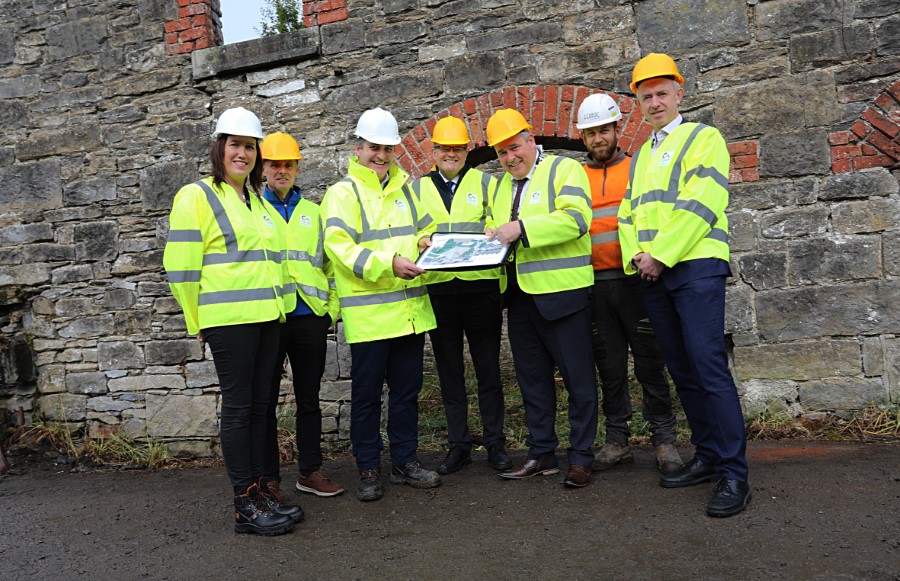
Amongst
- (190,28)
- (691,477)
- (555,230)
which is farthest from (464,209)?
(190,28)

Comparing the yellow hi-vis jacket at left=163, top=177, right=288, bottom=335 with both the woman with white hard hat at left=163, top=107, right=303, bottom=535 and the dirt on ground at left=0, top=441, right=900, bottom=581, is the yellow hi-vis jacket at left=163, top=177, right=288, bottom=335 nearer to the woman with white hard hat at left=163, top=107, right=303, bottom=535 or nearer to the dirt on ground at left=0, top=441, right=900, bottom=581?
the woman with white hard hat at left=163, top=107, right=303, bottom=535

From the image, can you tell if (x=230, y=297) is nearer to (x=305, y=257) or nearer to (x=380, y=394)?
(x=305, y=257)

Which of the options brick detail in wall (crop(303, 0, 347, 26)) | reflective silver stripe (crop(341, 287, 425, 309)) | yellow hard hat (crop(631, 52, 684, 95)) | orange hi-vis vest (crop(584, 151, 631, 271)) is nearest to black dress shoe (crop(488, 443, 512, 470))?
reflective silver stripe (crop(341, 287, 425, 309))

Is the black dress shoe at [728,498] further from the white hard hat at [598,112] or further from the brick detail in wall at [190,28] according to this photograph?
the brick detail in wall at [190,28]

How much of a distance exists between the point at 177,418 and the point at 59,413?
1.13m

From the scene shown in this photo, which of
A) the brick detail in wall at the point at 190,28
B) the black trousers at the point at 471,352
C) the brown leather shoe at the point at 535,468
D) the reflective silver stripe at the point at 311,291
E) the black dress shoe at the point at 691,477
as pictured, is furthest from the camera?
the brick detail in wall at the point at 190,28

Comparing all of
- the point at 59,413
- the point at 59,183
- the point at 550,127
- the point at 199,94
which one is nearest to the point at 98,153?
the point at 59,183

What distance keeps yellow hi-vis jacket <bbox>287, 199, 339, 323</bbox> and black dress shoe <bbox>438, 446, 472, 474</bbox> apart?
1.12 m

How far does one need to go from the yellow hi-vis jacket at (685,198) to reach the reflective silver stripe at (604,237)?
398mm

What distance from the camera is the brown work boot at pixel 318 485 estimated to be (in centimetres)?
411

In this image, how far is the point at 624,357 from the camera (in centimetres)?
421

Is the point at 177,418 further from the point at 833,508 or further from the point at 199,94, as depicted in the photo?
the point at 833,508

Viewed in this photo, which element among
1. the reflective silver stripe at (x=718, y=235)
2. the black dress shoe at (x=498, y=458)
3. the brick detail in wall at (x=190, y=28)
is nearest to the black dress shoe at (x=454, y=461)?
the black dress shoe at (x=498, y=458)

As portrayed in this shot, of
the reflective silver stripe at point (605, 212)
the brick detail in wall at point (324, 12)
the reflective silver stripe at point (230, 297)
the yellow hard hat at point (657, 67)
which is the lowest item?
the reflective silver stripe at point (230, 297)
